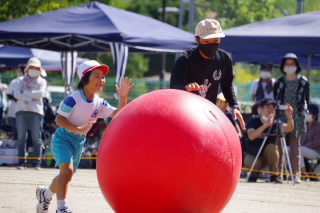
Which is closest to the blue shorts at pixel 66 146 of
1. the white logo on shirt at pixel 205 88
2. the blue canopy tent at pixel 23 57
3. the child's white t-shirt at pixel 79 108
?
the child's white t-shirt at pixel 79 108

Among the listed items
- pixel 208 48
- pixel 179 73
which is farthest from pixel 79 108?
pixel 208 48

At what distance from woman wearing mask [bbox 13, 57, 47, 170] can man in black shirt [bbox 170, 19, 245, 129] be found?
5968 millimetres

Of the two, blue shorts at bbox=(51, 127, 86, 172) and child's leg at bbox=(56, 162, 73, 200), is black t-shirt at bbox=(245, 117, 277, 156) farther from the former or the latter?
Answer: child's leg at bbox=(56, 162, 73, 200)

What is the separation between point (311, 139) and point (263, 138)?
4.16ft

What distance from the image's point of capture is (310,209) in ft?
30.7

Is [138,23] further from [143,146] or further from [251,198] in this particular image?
[143,146]

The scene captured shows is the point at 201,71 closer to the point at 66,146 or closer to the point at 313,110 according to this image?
the point at 66,146

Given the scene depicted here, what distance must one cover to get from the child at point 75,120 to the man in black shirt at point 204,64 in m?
0.64

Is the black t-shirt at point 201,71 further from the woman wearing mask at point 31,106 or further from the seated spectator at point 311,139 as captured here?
the woman wearing mask at point 31,106

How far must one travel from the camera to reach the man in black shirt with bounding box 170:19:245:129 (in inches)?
326

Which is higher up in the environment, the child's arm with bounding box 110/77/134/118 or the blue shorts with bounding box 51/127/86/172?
the child's arm with bounding box 110/77/134/118

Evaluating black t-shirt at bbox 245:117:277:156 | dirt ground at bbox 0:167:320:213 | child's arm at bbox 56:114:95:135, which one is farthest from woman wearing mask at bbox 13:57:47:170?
child's arm at bbox 56:114:95:135

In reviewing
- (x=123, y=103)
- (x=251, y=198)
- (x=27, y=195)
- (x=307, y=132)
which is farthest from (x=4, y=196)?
(x=307, y=132)

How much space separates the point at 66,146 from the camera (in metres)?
7.77
